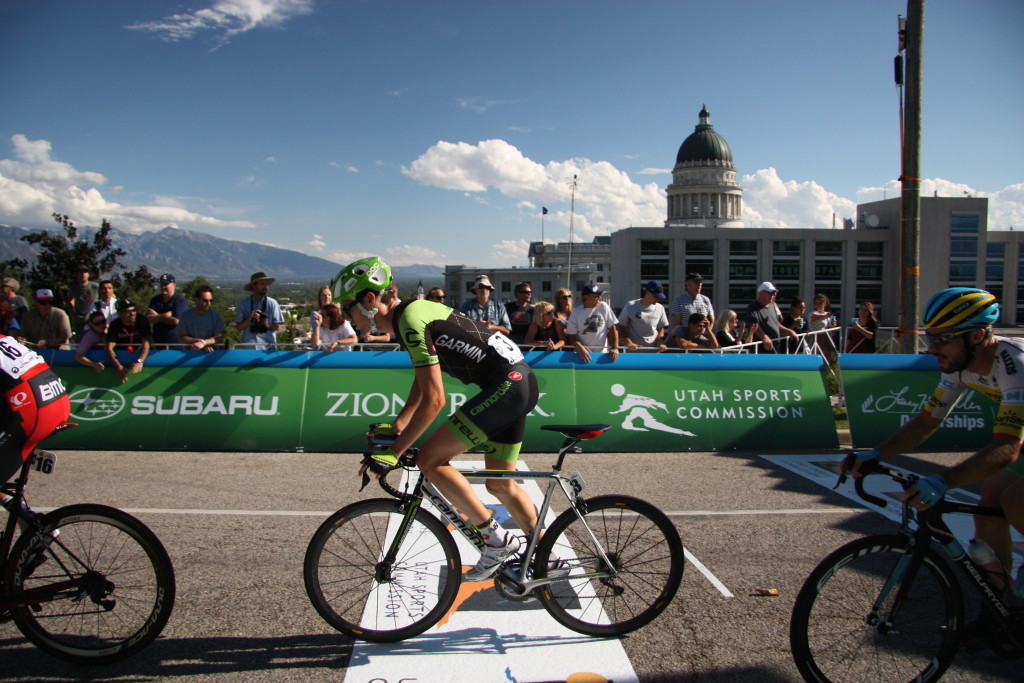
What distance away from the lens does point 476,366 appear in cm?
353

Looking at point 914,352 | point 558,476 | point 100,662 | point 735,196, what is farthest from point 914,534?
point 735,196

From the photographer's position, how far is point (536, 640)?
3.49 meters

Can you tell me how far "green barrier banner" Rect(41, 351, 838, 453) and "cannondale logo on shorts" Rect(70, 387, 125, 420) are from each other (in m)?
0.01

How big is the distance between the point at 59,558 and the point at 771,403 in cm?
751

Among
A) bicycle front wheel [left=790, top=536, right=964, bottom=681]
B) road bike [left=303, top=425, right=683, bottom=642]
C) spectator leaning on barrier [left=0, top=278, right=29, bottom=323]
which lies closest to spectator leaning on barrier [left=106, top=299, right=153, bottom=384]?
spectator leaning on barrier [left=0, top=278, right=29, bottom=323]

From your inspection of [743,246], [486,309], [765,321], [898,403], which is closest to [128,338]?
[486,309]

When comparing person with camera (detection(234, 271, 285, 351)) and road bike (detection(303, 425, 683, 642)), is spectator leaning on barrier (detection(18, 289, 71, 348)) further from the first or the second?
road bike (detection(303, 425, 683, 642))

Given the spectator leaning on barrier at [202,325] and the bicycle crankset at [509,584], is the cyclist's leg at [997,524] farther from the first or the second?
the spectator leaning on barrier at [202,325]

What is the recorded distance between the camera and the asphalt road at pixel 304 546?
3.23 m

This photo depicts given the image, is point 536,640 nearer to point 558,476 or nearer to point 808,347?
point 558,476

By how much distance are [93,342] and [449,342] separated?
6.87 m

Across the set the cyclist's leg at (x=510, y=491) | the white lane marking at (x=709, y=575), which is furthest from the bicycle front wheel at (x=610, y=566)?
the white lane marking at (x=709, y=575)

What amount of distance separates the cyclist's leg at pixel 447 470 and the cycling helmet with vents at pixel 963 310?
2.25 metres

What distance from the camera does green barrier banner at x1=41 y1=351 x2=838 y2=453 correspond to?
781 centimetres
